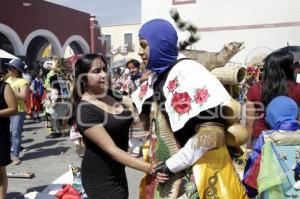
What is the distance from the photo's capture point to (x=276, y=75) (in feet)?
10.7

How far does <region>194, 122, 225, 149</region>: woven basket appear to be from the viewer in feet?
6.36

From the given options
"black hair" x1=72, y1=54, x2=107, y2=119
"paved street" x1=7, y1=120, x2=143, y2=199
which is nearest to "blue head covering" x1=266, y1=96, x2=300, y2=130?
"black hair" x1=72, y1=54, x2=107, y2=119

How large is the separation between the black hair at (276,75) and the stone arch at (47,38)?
17.1 m

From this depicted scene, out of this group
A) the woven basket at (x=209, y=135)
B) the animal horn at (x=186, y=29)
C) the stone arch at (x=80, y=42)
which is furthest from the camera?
the stone arch at (x=80, y=42)

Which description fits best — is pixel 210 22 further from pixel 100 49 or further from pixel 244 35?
pixel 100 49

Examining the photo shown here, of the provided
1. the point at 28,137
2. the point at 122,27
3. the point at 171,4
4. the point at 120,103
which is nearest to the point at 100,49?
the point at 171,4

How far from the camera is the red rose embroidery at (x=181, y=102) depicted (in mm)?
1974

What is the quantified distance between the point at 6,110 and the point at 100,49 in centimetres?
2334

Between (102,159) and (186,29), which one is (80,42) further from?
(102,159)

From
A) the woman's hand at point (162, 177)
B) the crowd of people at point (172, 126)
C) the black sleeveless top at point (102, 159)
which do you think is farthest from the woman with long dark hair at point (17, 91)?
the woman's hand at point (162, 177)

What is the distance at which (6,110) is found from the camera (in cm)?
391

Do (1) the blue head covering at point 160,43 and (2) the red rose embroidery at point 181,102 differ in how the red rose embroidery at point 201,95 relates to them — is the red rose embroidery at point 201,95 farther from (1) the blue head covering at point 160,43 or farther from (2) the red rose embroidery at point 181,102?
(1) the blue head covering at point 160,43

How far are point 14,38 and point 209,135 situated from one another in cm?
1758

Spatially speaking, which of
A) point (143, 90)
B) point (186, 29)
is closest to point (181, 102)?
point (143, 90)
